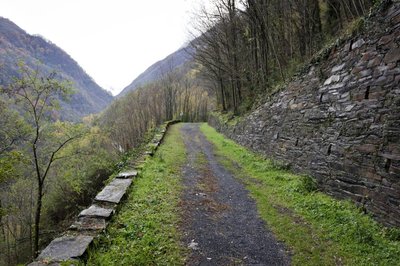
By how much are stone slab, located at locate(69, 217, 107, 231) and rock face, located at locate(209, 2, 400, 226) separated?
14.4 ft

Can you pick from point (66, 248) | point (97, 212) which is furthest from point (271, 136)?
point (66, 248)

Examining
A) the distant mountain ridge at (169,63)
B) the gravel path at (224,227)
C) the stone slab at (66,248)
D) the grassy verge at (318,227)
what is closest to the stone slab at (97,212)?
the stone slab at (66,248)

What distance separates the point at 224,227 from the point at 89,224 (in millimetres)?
2192

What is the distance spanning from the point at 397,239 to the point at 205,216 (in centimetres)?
292

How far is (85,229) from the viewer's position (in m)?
3.92

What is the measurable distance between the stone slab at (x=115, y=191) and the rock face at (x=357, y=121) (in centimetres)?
434

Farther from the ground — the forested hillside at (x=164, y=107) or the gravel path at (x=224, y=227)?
the forested hillside at (x=164, y=107)

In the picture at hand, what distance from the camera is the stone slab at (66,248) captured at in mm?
3155

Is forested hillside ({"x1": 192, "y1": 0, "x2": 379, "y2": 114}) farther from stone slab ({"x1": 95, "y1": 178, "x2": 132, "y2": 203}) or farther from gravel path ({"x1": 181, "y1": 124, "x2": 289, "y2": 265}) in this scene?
stone slab ({"x1": 95, "y1": 178, "x2": 132, "y2": 203})

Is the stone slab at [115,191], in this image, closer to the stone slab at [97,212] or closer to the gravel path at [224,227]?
the stone slab at [97,212]

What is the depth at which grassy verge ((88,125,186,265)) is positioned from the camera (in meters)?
3.38

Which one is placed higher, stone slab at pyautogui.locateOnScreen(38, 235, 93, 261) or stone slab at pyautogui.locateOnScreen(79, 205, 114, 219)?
stone slab at pyautogui.locateOnScreen(79, 205, 114, 219)

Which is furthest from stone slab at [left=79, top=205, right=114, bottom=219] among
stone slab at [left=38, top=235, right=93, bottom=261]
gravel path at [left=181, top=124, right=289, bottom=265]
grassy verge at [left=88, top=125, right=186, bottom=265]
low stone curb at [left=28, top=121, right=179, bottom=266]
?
gravel path at [left=181, top=124, right=289, bottom=265]

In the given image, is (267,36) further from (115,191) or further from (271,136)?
(115,191)
